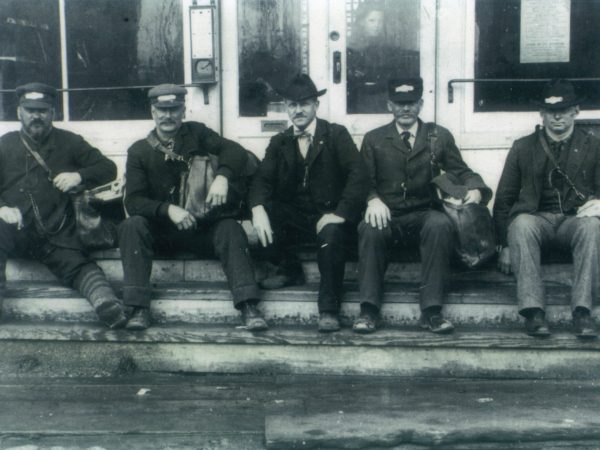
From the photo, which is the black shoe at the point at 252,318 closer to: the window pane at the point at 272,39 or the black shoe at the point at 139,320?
the black shoe at the point at 139,320

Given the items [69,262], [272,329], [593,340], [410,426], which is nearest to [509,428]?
[410,426]

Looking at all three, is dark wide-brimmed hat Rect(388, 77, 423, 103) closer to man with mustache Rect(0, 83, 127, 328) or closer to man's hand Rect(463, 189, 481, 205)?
man's hand Rect(463, 189, 481, 205)

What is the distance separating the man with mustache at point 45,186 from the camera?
16.4 feet

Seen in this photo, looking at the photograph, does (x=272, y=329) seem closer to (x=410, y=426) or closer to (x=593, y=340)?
(x=410, y=426)

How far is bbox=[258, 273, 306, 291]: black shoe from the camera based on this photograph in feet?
16.4

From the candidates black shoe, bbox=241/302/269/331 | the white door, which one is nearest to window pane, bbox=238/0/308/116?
the white door

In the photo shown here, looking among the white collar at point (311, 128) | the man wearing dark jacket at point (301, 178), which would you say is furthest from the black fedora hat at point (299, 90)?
the white collar at point (311, 128)

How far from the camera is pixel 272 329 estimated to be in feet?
15.6

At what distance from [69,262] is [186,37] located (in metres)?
1.90

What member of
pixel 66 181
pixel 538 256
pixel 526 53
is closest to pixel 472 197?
pixel 538 256

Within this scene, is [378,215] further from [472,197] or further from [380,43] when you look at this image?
[380,43]

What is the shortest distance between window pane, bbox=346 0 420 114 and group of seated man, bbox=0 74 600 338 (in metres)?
0.74

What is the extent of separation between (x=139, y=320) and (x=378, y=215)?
58.0 inches

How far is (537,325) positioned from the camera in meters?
4.52
